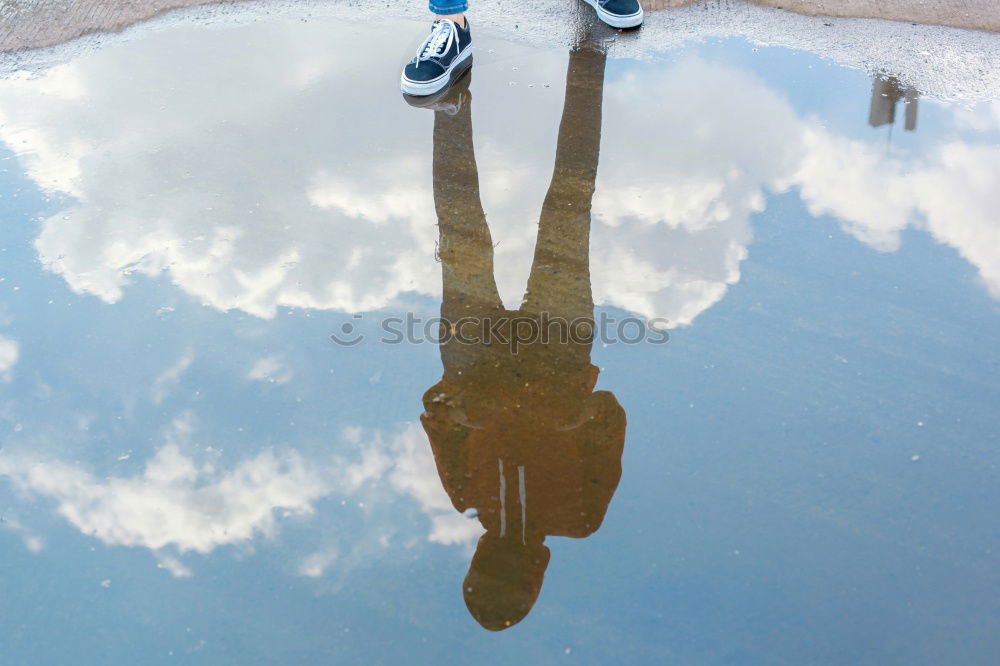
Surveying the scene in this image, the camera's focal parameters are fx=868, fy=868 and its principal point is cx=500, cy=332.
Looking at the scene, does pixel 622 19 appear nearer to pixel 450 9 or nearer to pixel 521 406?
pixel 450 9

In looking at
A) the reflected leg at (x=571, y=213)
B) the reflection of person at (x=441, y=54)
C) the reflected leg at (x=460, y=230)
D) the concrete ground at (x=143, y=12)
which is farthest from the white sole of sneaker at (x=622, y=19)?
the reflected leg at (x=460, y=230)

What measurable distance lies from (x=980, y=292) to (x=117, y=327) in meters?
2.67

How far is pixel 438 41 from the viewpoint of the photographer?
148 inches

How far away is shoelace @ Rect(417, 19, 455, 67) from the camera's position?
3.74 metres

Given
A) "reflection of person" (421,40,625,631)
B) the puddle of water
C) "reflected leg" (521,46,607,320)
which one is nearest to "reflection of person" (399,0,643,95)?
the puddle of water

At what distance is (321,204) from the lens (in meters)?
3.11

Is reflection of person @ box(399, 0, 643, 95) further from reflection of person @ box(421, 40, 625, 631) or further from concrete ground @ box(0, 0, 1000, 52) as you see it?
concrete ground @ box(0, 0, 1000, 52)

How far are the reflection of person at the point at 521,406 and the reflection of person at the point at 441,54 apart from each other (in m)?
0.69

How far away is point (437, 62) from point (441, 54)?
2.0 inches

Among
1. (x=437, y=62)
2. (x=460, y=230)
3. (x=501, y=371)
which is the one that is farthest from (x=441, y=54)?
(x=501, y=371)

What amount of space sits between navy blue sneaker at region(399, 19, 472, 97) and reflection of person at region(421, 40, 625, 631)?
2.21ft

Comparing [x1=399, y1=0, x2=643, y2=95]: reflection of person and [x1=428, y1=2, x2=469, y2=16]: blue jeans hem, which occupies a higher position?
[x1=428, y1=2, x2=469, y2=16]: blue jeans hem

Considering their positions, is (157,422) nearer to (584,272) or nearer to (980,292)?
(584,272)

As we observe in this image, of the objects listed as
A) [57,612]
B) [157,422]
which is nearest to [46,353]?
[157,422]
